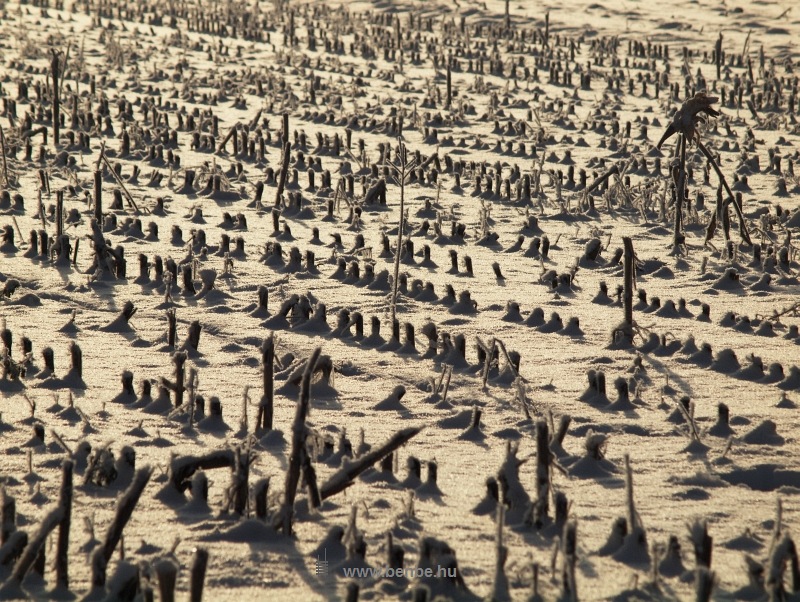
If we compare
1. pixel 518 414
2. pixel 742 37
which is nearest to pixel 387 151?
pixel 518 414

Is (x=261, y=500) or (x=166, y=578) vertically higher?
(x=166, y=578)

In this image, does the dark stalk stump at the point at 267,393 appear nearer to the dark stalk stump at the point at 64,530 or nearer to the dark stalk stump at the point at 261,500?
the dark stalk stump at the point at 261,500

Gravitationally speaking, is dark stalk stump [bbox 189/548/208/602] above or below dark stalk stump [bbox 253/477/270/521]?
above

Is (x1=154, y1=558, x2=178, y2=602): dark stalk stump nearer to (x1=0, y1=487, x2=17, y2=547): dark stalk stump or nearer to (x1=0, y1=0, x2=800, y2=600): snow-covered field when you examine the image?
(x1=0, y1=0, x2=800, y2=600): snow-covered field

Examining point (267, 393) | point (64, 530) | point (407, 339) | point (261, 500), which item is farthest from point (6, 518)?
point (407, 339)

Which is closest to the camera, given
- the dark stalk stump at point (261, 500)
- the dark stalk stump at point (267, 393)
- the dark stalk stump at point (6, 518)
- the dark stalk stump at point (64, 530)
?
the dark stalk stump at point (64, 530)

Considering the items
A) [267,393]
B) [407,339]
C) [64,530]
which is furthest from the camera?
[407,339]

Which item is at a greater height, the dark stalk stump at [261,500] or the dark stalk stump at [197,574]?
the dark stalk stump at [197,574]

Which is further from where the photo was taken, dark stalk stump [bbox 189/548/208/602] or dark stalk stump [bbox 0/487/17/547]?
dark stalk stump [bbox 0/487/17/547]

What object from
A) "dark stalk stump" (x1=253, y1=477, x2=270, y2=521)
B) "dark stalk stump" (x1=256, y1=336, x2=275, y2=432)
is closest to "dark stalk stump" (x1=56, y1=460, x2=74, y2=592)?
"dark stalk stump" (x1=253, y1=477, x2=270, y2=521)

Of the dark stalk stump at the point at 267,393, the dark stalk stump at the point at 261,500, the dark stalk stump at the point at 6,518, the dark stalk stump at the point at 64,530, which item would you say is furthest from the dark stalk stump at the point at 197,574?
the dark stalk stump at the point at 267,393

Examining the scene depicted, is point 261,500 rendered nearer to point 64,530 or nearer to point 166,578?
point 64,530
